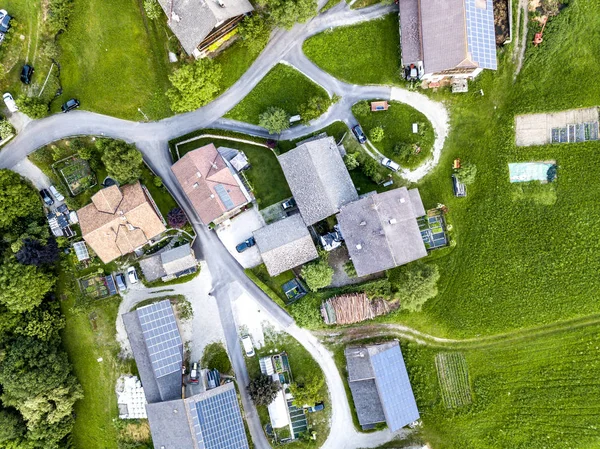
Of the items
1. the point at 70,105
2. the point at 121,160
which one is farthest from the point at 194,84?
the point at 70,105

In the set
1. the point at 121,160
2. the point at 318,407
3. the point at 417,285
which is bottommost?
the point at 318,407

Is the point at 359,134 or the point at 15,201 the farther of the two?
the point at 359,134

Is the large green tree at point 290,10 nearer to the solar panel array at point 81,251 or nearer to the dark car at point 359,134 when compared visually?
the dark car at point 359,134

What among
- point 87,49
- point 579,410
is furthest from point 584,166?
point 87,49

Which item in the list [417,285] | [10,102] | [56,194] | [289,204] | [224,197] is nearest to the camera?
[417,285]

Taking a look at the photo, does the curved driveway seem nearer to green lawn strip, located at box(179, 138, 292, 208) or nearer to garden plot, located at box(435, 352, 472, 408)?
green lawn strip, located at box(179, 138, 292, 208)

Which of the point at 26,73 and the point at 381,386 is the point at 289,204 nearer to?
the point at 381,386
